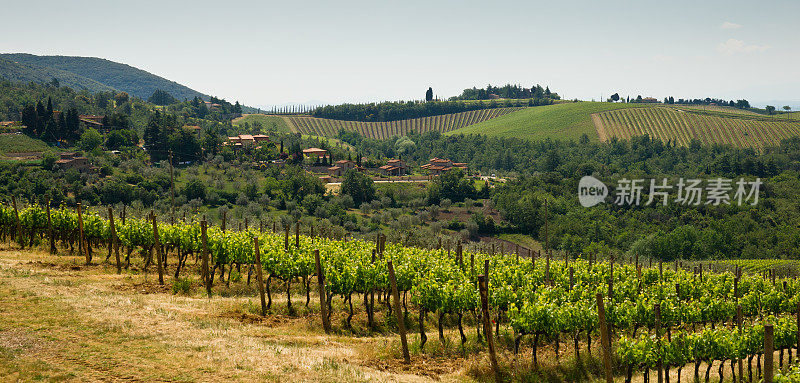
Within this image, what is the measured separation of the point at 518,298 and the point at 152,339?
13.8m

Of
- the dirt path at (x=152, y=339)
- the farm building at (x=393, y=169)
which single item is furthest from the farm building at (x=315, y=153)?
the dirt path at (x=152, y=339)

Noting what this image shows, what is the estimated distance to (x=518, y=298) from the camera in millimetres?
21703

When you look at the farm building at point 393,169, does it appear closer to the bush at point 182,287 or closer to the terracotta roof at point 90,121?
the terracotta roof at point 90,121

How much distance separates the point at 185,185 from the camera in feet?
318

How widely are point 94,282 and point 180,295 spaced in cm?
400

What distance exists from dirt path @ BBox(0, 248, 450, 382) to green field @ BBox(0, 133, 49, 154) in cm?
10192

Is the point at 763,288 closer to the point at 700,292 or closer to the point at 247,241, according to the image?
the point at 700,292

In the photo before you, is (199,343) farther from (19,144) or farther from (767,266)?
(19,144)

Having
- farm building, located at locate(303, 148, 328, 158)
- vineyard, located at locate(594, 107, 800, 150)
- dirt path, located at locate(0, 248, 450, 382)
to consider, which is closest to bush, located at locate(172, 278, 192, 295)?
dirt path, located at locate(0, 248, 450, 382)

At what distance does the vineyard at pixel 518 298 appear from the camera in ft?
56.3

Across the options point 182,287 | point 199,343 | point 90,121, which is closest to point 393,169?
point 90,121

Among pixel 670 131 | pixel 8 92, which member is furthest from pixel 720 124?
pixel 8 92

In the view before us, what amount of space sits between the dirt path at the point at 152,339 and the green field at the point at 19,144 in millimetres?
101922

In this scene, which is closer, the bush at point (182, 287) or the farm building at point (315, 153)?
the bush at point (182, 287)
